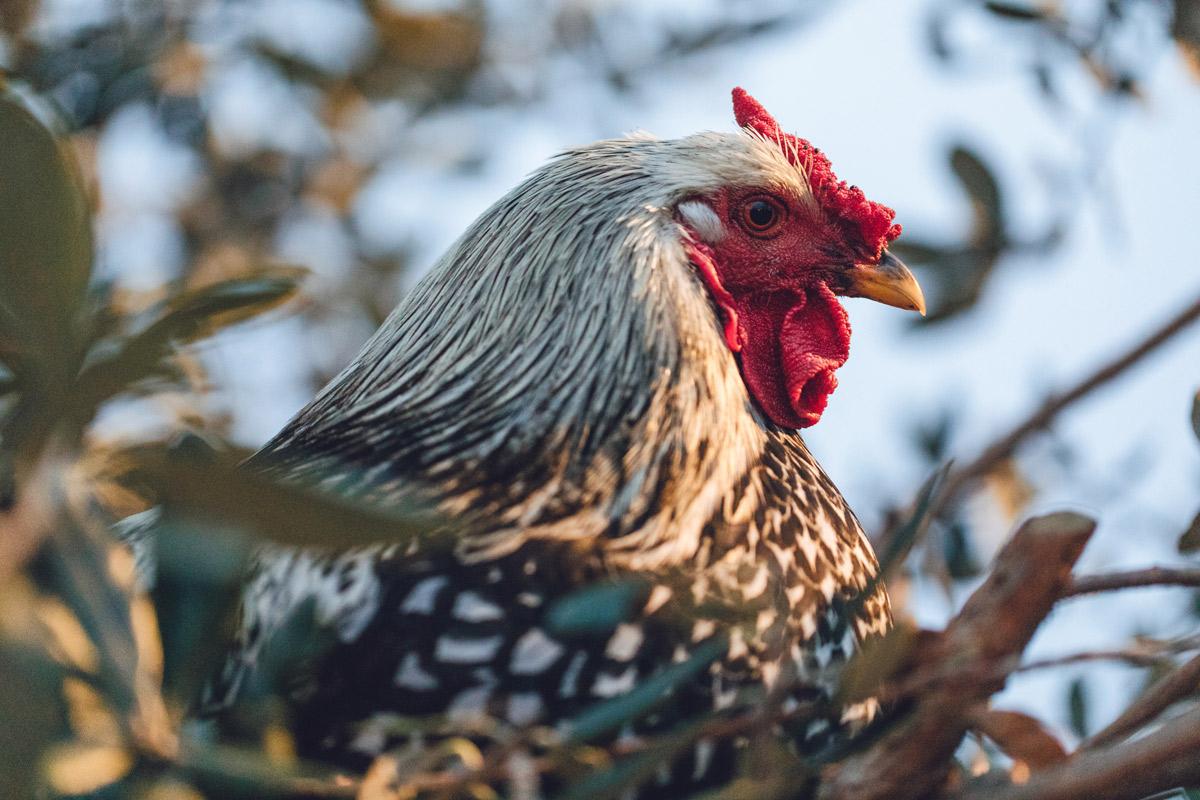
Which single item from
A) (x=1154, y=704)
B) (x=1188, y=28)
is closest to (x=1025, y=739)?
(x=1154, y=704)

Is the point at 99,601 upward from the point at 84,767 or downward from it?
upward

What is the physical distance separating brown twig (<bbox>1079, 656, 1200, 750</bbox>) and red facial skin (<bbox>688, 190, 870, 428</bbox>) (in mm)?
974

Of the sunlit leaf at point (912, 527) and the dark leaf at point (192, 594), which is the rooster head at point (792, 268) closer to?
the sunlit leaf at point (912, 527)

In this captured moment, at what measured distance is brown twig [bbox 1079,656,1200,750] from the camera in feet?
5.97

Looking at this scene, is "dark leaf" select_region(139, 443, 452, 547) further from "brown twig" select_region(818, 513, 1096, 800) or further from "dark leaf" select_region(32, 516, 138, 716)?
"brown twig" select_region(818, 513, 1096, 800)

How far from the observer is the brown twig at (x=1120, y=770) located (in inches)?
52.1

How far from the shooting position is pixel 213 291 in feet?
4.67

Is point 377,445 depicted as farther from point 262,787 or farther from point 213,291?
point 262,787

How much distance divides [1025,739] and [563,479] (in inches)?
32.0

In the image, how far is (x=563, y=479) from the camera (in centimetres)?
214

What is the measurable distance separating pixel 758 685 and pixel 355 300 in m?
3.51

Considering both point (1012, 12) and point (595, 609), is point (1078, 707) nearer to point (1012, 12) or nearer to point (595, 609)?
point (595, 609)

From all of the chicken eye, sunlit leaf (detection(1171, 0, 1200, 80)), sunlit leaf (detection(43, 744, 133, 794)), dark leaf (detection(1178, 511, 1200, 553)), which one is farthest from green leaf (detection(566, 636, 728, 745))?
sunlit leaf (detection(1171, 0, 1200, 80))

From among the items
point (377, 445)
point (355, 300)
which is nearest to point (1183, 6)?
point (377, 445)
